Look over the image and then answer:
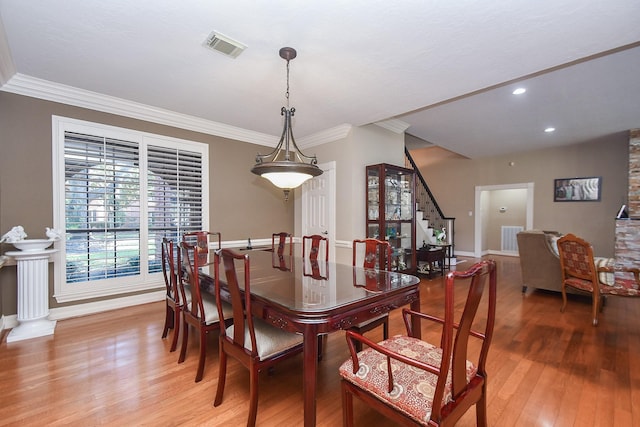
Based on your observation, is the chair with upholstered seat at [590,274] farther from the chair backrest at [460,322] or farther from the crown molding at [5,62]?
the crown molding at [5,62]

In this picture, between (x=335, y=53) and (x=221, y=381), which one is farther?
(x=335, y=53)

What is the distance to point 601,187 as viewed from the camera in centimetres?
603

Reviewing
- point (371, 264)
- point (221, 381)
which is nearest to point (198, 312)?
point (221, 381)

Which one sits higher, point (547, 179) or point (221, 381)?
point (547, 179)

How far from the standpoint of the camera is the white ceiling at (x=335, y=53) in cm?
192

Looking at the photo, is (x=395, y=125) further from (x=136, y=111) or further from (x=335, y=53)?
(x=136, y=111)

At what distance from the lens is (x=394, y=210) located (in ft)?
15.3

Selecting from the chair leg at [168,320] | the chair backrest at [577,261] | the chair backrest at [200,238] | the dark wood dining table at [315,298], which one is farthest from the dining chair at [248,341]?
the chair backrest at [577,261]

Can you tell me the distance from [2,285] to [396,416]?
13.5 ft

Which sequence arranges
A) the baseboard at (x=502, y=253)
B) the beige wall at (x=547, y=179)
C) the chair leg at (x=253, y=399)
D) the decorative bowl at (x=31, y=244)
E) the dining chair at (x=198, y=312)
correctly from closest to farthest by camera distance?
the chair leg at (x=253, y=399) → the dining chair at (x=198, y=312) → the decorative bowl at (x=31, y=244) → the beige wall at (x=547, y=179) → the baseboard at (x=502, y=253)

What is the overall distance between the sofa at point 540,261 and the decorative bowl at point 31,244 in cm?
615

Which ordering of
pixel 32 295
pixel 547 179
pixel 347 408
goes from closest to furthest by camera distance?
1. pixel 347 408
2. pixel 32 295
3. pixel 547 179

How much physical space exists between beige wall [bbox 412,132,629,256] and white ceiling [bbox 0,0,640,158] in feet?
8.90

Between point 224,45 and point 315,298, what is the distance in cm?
220
